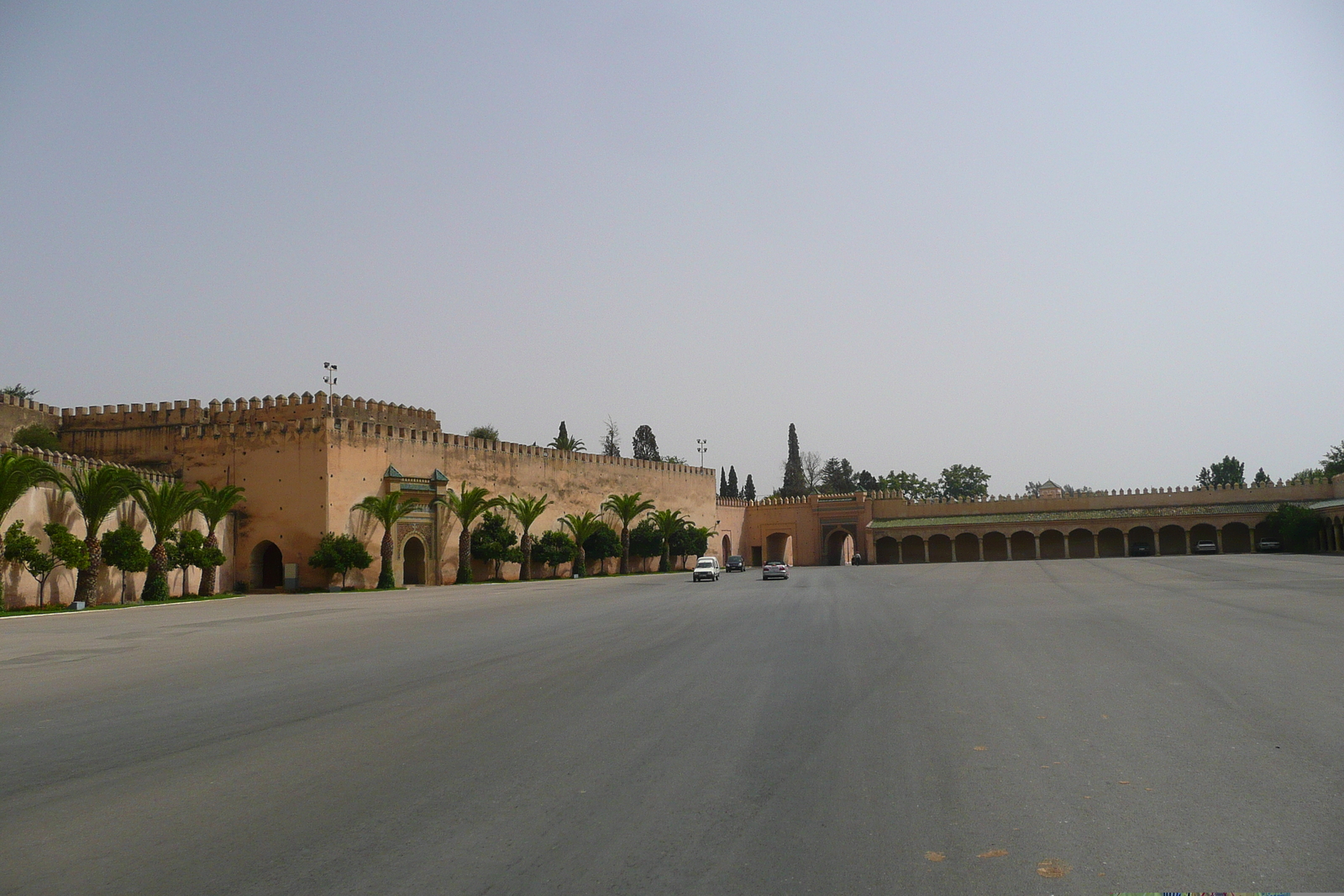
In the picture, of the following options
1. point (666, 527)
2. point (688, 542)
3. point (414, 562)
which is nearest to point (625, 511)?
point (666, 527)

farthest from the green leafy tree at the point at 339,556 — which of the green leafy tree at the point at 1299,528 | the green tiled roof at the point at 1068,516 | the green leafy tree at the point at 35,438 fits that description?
the green leafy tree at the point at 1299,528

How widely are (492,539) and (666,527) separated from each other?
608 inches

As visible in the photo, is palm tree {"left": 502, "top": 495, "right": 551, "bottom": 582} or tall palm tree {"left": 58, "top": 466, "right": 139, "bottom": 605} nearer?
tall palm tree {"left": 58, "top": 466, "right": 139, "bottom": 605}

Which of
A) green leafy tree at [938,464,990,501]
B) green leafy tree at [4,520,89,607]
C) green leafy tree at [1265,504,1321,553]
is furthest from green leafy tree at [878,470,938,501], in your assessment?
green leafy tree at [4,520,89,607]

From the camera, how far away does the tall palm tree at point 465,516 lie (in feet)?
137

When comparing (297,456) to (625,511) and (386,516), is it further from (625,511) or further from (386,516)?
(625,511)

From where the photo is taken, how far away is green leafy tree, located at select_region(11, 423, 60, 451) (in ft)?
121

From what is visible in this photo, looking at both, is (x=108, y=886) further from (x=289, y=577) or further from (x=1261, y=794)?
(x=289, y=577)

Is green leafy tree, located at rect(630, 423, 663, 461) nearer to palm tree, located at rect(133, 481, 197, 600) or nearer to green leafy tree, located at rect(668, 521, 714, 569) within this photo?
green leafy tree, located at rect(668, 521, 714, 569)

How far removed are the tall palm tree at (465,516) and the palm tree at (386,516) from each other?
325 centimetres

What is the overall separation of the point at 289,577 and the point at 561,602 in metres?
16.9

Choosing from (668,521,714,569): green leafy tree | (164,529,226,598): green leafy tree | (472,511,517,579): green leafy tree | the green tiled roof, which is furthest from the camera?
(668,521,714,569): green leafy tree

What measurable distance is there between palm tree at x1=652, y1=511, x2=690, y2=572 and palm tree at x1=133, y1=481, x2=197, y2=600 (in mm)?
30389

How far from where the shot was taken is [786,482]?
87.6 meters
